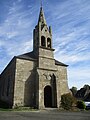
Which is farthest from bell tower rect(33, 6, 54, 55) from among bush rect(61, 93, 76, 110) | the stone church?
bush rect(61, 93, 76, 110)

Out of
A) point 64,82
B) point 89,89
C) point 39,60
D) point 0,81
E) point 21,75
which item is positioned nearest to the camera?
point 21,75

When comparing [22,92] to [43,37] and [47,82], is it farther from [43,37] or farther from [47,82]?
[43,37]

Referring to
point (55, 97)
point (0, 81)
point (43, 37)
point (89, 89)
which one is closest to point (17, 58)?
point (43, 37)

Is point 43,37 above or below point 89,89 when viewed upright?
above

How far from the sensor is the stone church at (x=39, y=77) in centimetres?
2220

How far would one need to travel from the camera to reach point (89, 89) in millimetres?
49875

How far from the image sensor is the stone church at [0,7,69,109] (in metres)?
22.2

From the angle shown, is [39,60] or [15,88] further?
[39,60]

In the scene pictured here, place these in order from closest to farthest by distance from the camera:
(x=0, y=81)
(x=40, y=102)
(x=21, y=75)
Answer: (x=40, y=102)
(x=21, y=75)
(x=0, y=81)

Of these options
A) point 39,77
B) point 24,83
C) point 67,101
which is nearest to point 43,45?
point 39,77

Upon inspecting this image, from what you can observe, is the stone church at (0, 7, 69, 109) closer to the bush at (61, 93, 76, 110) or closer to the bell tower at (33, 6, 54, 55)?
the bell tower at (33, 6, 54, 55)

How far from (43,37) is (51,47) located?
2.37 metres

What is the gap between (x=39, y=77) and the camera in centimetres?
2277

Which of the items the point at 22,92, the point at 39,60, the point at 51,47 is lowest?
the point at 22,92
